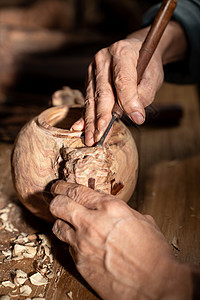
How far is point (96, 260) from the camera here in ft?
2.79

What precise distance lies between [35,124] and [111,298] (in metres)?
0.58

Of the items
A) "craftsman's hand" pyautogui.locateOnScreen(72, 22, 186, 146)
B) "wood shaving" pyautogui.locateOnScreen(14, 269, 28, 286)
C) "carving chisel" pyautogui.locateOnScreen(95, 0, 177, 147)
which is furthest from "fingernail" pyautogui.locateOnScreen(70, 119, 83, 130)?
"wood shaving" pyautogui.locateOnScreen(14, 269, 28, 286)

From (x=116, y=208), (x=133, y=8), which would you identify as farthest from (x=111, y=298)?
(x=133, y=8)

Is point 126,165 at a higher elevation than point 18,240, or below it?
higher

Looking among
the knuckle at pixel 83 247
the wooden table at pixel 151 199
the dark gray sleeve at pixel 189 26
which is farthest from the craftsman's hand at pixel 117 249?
the dark gray sleeve at pixel 189 26

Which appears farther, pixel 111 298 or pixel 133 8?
pixel 133 8

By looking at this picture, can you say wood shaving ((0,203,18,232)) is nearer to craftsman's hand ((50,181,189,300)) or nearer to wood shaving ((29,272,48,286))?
wood shaving ((29,272,48,286))

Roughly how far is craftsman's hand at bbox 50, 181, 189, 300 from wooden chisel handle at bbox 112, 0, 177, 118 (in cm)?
32

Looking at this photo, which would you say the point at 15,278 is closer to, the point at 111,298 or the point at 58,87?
the point at 111,298

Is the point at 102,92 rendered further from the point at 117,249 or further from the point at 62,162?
the point at 117,249

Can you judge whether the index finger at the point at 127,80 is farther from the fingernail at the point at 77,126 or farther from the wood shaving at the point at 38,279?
the wood shaving at the point at 38,279

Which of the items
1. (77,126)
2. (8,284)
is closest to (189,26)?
(77,126)

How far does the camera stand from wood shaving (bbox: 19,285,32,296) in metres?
0.96

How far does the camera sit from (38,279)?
1009 mm
